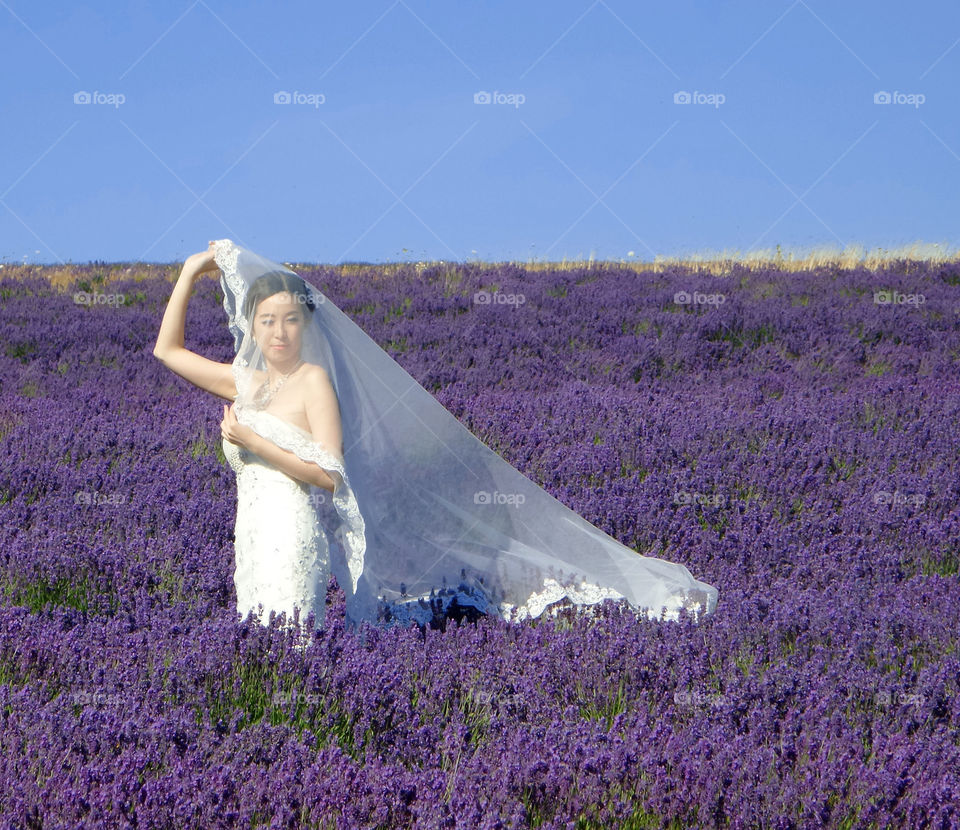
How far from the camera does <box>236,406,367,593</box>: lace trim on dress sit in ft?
10.6

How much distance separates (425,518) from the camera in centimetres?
390

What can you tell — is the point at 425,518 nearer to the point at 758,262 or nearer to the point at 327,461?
the point at 327,461

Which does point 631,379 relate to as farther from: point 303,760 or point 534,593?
point 303,760

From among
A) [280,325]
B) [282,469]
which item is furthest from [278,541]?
[280,325]

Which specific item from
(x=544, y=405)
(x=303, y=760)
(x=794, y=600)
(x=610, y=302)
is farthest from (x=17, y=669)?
(x=610, y=302)

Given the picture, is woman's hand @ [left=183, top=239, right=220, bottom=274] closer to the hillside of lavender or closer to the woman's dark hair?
the woman's dark hair

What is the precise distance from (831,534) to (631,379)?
412cm

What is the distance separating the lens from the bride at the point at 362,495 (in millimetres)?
3289

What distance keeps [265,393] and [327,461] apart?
401mm

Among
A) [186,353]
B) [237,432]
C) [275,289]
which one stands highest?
[275,289]

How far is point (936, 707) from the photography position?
110 inches

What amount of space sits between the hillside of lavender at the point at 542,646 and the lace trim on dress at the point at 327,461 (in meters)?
0.24

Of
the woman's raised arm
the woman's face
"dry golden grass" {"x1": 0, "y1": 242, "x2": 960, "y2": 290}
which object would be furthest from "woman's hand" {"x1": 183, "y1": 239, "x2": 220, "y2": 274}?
"dry golden grass" {"x1": 0, "y1": 242, "x2": 960, "y2": 290}

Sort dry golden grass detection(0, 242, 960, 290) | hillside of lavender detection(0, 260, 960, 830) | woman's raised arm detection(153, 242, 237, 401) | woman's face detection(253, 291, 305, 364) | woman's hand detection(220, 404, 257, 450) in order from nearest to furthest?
hillside of lavender detection(0, 260, 960, 830), woman's hand detection(220, 404, 257, 450), woman's face detection(253, 291, 305, 364), woman's raised arm detection(153, 242, 237, 401), dry golden grass detection(0, 242, 960, 290)
